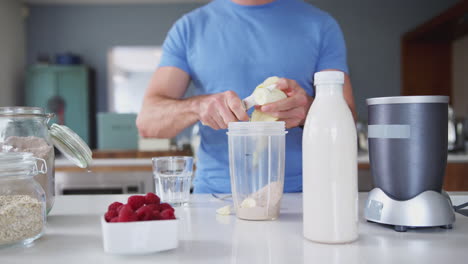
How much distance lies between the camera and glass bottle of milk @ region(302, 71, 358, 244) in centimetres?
62

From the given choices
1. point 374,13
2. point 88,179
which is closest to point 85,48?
point 88,179

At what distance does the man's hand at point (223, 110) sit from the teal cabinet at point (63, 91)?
4476 mm

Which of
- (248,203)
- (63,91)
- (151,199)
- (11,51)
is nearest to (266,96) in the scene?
(248,203)

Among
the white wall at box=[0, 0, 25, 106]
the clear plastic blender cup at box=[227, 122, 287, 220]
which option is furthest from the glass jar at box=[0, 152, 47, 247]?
the white wall at box=[0, 0, 25, 106]

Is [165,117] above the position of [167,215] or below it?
above

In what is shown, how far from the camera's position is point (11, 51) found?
5.09 metres

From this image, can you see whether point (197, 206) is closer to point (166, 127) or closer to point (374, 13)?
point (166, 127)

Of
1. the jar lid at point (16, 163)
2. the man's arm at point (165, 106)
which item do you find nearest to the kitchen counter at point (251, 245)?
the jar lid at point (16, 163)

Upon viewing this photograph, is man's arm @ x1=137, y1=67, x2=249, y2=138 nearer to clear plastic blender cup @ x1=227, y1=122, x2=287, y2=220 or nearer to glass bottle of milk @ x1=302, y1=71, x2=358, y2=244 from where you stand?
clear plastic blender cup @ x1=227, y1=122, x2=287, y2=220

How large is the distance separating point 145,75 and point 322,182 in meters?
5.43

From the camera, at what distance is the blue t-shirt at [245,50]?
137cm

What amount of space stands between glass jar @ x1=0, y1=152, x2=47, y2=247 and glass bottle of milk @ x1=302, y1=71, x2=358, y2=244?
45 cm

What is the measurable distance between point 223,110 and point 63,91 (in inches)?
185

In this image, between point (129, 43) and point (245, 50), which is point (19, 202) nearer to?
point (245, 50)
